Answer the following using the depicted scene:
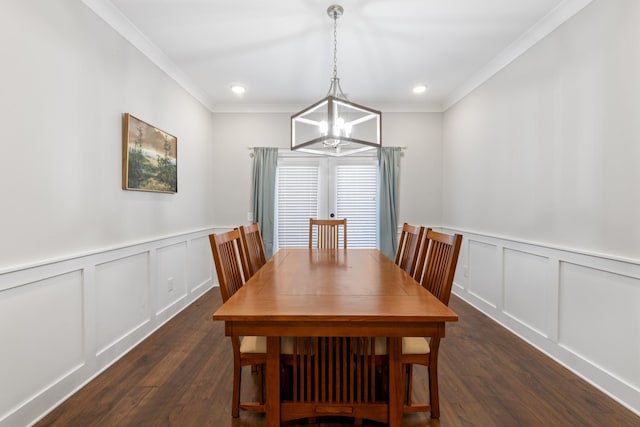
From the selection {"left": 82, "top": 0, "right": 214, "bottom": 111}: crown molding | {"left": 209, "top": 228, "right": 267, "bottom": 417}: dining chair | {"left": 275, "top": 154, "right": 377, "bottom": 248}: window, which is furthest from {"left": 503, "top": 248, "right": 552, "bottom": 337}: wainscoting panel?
{"left": 82, "top": 0, "right": 214, "bottom": 111}: crown molding

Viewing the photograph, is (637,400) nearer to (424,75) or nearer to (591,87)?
(591,87)

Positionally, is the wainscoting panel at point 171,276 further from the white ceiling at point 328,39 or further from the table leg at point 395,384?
the table leg at point 395,384

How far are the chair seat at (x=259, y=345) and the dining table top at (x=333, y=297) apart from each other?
0.26 meters

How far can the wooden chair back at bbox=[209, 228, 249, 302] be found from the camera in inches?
64.5

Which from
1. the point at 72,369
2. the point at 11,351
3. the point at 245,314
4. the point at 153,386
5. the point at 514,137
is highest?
the point at 514,137

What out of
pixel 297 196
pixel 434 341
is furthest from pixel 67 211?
pixel 297 196

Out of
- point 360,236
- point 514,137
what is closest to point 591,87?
point 514,137

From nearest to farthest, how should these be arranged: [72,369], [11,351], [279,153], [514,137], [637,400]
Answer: [11,351] < [637,400] < [72,369] < [514,137] < [279,153]

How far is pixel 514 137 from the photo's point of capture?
2.89 metres

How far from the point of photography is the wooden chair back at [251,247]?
2257 millimetres

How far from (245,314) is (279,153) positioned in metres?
3.45

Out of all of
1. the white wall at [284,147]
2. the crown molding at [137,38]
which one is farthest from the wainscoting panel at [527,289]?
the crown molding at [137,38]

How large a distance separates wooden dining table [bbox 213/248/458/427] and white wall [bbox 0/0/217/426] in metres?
1.17

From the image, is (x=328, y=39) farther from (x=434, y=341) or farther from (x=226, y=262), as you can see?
(x=434, y=341)
